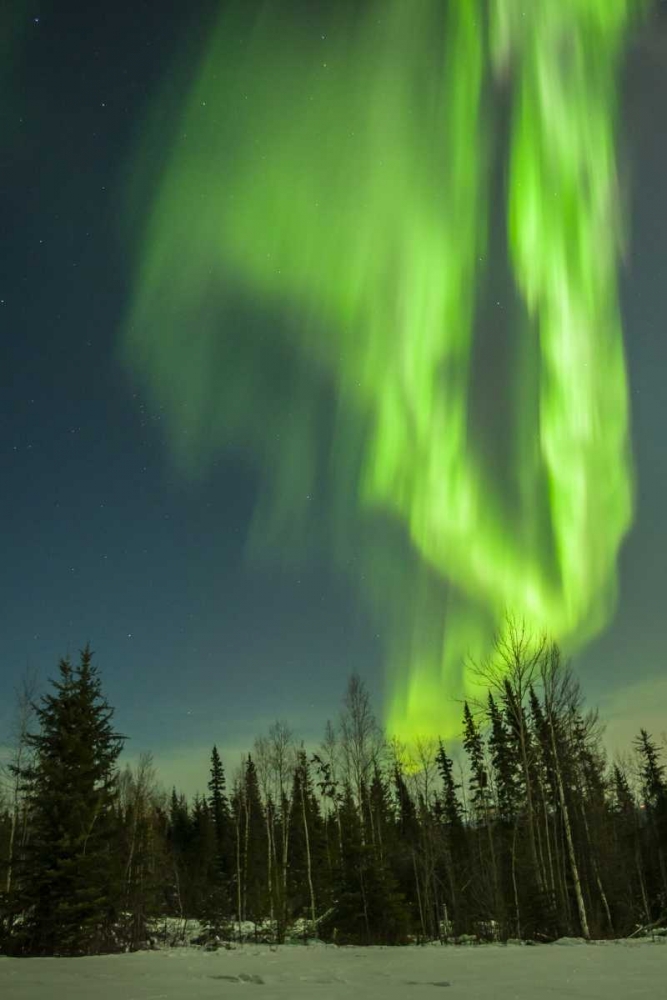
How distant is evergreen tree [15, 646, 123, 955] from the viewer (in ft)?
57.6

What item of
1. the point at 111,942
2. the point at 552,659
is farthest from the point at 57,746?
the point at 552,659

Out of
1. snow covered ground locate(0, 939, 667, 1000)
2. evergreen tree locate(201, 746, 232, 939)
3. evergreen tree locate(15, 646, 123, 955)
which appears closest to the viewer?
snow covered ground locate(0, 939, 667, 1000)

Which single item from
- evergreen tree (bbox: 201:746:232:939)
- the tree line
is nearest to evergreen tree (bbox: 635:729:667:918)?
the tree line

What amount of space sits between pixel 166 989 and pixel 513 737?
3572 cm

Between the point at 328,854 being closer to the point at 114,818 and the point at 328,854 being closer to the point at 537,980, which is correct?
the point at 114,818

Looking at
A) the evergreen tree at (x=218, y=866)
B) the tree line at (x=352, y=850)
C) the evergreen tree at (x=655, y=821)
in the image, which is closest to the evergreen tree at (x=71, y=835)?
the tree line at (x=352, y=850)

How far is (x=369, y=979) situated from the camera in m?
8.73

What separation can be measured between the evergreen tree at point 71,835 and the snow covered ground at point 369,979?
25.2 ft

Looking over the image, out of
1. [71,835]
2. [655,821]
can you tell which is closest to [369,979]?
[71,835]

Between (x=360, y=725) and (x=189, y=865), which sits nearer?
(x=360, y=725)

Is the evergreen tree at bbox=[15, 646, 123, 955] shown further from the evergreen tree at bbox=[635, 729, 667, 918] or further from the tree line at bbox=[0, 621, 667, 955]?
the evergreen tree at bbox=[635, 729, 667, 918]

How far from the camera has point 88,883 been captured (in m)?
18.0

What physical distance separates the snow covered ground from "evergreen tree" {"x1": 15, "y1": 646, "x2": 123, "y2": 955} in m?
7.68

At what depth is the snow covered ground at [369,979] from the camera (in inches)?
264
